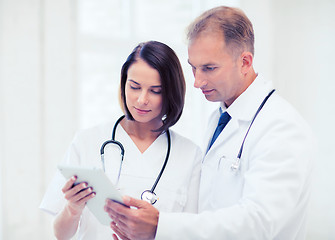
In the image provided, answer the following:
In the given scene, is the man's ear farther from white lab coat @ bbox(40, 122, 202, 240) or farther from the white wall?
the white wall

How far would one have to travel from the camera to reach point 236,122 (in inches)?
54.5

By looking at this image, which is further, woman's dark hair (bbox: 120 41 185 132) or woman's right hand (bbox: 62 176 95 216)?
woman's dark hair (bbox: 120 41 185 132)

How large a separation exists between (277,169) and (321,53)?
1763mm

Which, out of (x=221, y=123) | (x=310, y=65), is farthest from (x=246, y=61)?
(x=310, y=65)

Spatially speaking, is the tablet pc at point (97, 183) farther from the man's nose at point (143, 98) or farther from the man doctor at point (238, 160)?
the man's nose at point (143, 98)

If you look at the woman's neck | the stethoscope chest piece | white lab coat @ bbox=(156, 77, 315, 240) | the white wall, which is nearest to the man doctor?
white lab coat @ bbox=(156, 77, 315, 240)

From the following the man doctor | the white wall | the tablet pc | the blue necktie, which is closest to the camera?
the tablet pc

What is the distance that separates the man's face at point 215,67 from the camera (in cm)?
136

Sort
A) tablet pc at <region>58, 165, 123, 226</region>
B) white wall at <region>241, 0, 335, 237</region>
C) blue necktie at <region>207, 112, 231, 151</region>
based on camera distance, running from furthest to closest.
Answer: white wall at <region>241, 0, 335, 237</region>, blue necktie at <region>207, 112, 231, 151</region>, tablet pc at <region>58, 165, 123, 226</region>

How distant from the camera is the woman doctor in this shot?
1369mm

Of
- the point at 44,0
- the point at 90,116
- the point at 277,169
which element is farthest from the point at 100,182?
the point at 90,116

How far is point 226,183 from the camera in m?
1.33

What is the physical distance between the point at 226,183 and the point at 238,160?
0.33 feet

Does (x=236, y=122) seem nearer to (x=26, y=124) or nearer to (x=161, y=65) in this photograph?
(x=161, y=65)
